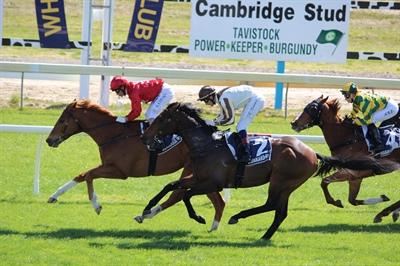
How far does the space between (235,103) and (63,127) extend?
1.99 metres

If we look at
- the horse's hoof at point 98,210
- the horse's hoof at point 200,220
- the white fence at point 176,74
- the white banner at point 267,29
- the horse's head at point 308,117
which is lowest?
the horse's hoof at point 98,210

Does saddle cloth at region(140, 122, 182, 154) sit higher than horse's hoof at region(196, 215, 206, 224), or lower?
higher

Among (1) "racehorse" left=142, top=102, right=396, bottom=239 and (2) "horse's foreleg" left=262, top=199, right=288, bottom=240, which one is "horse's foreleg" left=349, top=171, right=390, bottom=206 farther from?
(2) "horse's foreleg" left=262, top=199, right=288, bottom=240

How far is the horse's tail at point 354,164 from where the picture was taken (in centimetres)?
910

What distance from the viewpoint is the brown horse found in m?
9.48

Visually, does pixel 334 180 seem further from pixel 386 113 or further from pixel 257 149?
pixel 257 149

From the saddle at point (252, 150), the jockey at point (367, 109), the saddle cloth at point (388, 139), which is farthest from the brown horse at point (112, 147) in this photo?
the saddle cloth at point (388, 139)

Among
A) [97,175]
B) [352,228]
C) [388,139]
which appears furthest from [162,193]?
[388,139]

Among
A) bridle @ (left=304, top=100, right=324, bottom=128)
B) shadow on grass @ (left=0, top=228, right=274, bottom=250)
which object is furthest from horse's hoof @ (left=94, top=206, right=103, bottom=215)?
bridle @ (left=304, top=100, right=324, bottom=128)

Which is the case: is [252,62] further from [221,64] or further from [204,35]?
[204,35]

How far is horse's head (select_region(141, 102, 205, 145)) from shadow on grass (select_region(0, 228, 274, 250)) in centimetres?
90

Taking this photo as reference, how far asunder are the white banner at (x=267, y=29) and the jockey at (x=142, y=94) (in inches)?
277

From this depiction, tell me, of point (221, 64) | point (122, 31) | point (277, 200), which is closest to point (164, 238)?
point (277, 200)

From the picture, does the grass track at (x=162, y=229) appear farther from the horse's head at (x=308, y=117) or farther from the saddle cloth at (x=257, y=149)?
the horse's head at (x=308, y=117)
